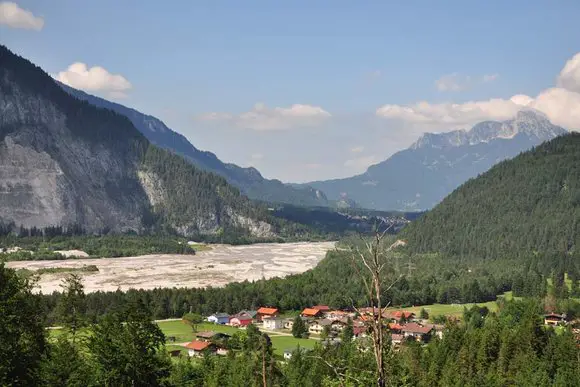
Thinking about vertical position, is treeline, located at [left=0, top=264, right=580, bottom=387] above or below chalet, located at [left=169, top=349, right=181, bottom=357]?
above

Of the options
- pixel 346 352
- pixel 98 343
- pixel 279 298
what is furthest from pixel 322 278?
pixel 98 343

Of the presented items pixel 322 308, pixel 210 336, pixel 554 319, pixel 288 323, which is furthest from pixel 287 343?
pixel 554 319

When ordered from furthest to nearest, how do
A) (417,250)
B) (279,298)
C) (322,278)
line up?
(417,250), (322,278), (279,298)

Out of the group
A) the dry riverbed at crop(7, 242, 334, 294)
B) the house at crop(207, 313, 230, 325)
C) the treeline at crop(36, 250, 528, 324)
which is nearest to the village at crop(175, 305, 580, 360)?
the house at crop(207, 313, 230, 325)

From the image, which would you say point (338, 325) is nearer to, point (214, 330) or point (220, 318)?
point (214, 330)

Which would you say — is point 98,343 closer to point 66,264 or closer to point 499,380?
point 499,380

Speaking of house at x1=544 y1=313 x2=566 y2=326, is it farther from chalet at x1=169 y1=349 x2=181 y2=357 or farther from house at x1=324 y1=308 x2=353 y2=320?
chalet at x1=169 y1=349 x2=181 y2=357
